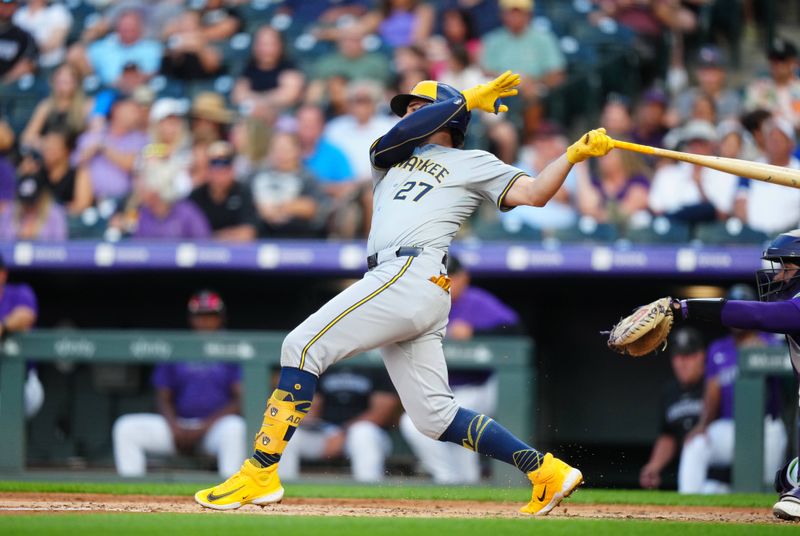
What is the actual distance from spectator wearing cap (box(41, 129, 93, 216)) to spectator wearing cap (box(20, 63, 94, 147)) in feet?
0.45

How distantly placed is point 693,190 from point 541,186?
3.81 m

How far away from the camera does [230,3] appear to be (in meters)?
10.3

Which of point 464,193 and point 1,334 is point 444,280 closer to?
point 464,193

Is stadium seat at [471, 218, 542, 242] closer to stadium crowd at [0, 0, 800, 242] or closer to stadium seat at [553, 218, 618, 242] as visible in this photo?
stadium crowd at [0, 0, 800, 242]

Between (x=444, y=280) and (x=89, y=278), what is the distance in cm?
468

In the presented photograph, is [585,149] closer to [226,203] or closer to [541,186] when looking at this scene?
[541,186]

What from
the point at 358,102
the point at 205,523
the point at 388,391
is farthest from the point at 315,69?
the point at 205,523

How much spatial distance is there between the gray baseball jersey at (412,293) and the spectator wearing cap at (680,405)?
113 inches

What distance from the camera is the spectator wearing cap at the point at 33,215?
8375 mm

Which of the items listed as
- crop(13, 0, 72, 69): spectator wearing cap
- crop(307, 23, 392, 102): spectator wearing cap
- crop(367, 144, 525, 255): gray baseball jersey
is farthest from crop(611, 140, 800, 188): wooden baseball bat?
crop(13, 0, 72, 69): spectator wearing cap

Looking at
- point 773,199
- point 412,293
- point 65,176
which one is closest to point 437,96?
point 412,293

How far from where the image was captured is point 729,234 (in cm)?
769

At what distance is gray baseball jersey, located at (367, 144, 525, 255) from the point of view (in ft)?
15.0

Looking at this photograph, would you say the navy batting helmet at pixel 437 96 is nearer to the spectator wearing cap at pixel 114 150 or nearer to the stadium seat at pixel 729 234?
the stadium seat at pixel 729 234
